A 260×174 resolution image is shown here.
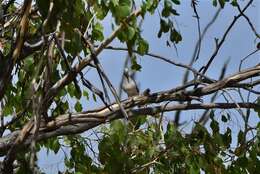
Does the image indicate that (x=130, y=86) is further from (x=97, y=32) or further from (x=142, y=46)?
(x=97, y=32)

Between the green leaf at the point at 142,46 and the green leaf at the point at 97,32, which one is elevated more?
the green leaf at the point at 97,32

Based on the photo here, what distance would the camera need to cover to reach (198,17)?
108 inches

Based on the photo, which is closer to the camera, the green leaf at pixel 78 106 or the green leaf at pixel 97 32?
the green leaf at pixel 97 32

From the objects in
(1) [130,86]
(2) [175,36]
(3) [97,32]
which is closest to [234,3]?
(2) [175,36]

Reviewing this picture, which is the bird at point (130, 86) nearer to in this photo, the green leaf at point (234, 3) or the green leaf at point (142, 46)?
the green leaf at point (142, 46)

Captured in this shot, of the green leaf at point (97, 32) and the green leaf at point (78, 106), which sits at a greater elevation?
the green leaf at point (97, 32)

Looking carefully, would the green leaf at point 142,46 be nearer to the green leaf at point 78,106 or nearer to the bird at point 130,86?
the bird at point 130,86

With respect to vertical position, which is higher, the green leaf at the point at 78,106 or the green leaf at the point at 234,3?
the green leaf at the point at 234,3

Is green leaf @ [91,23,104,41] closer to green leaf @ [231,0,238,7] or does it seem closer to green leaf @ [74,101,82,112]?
green leaf @ [74,101,82,112]

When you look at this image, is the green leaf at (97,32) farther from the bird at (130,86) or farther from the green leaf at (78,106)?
the bird at (130,86)

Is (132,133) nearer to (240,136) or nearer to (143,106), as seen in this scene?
(143,106)

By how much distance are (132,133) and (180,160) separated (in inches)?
10.6

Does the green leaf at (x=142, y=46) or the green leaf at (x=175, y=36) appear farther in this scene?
the green leaf at (x=175, y=36)

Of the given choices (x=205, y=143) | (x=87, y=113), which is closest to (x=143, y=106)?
(x=87, y=113)
